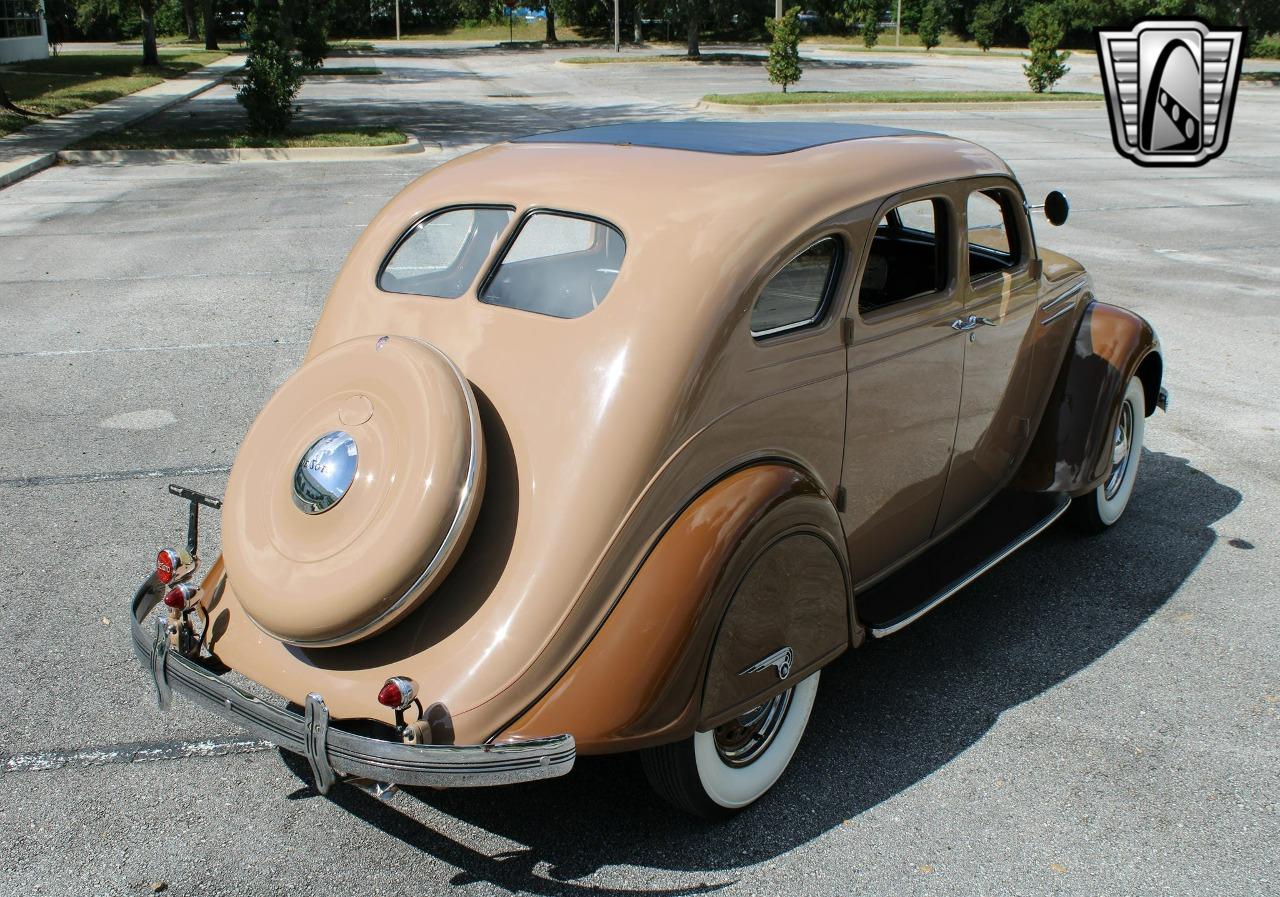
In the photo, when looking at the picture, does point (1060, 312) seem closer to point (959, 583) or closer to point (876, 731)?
point (959, 583)

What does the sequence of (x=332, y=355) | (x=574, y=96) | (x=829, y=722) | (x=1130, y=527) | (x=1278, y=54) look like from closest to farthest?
(x=332, y=355), (x=829, y=722), (x=1130, y=527), (x=574, y=96), (x=1278, y=54)

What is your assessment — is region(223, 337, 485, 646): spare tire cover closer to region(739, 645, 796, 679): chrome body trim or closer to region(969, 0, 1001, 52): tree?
region(739, 645, 796, 679): chrome body trim

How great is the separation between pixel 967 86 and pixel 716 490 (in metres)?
32.5

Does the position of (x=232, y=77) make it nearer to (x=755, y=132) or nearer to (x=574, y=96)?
(x=574, y=96)

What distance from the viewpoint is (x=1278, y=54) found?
44000mm

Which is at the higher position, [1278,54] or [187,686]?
[1278,54]

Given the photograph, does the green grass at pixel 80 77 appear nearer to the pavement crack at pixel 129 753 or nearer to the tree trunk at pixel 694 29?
the tree trunk at pixel 694 29

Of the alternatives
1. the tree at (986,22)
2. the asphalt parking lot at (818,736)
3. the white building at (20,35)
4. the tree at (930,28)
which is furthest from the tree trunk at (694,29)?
the asphalt parking lot at (818,736)

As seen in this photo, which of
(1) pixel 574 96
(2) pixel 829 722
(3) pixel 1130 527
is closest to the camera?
(2) pixel 829 722

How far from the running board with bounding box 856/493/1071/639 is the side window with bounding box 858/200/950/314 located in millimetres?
971

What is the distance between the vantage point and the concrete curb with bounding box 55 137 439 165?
18.1 meters

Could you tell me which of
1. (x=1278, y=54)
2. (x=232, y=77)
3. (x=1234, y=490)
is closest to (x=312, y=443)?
(x=1234, y=490)

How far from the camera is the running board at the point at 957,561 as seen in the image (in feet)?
→ 12.8

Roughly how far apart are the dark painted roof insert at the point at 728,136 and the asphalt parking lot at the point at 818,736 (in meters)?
1.88
